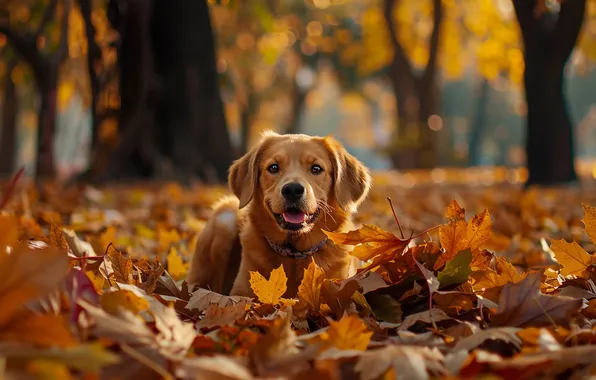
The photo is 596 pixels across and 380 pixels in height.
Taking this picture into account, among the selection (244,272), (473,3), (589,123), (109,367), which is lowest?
(589,123)

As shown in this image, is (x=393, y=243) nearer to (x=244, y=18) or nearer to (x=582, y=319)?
(x=582, y=319)

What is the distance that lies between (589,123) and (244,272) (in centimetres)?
8512

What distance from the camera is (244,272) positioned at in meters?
3.52

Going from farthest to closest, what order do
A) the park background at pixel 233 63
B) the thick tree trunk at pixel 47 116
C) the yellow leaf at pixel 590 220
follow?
the park background at pixel 233 63, the thick tree trunk at pixel 47 116, the yellow leaf at pixel 590 220

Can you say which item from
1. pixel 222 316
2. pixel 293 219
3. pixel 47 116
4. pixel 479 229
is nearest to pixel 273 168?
pixel 293 219

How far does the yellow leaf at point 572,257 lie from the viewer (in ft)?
7.95

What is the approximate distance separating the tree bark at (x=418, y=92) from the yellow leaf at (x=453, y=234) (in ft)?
68.0

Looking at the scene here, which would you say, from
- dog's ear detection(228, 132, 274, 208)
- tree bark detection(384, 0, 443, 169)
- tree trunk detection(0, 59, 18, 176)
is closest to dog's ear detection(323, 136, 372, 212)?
dog's ear detection(228, 132, 274, 208)

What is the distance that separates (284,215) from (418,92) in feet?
68.9

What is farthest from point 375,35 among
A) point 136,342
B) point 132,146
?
point 136,342

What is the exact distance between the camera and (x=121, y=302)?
1693mm

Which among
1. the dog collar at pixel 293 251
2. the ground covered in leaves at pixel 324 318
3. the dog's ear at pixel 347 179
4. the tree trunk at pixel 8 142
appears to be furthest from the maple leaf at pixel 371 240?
the tree trunk at pixel 8 142

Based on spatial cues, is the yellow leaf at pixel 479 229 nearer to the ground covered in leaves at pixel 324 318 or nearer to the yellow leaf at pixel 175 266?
the ground covered in leaves at pixel 324 318

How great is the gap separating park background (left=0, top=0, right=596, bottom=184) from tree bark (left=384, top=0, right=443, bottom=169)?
55 mm
